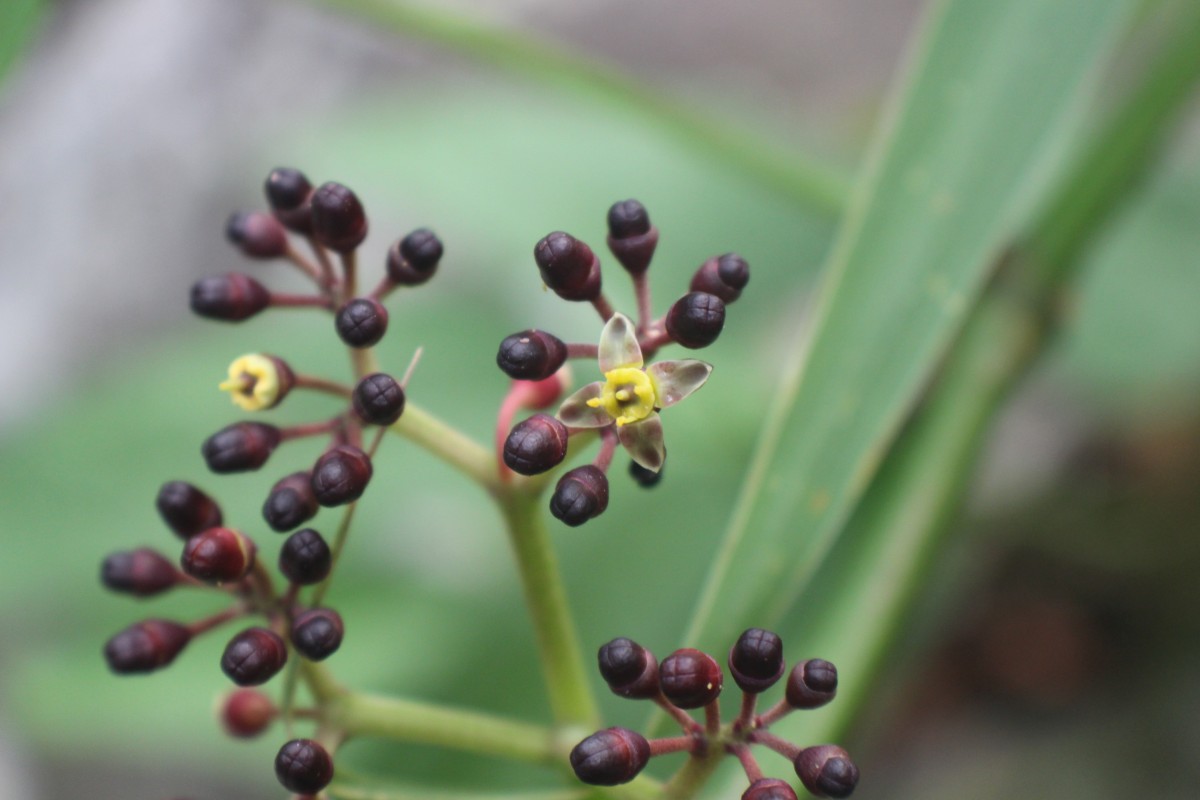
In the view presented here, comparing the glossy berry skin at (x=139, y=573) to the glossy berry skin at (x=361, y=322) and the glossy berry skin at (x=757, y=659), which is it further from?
the glossy berry skin at (x=757, y=659)

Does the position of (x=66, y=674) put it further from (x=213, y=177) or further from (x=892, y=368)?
(x=213, y=177)

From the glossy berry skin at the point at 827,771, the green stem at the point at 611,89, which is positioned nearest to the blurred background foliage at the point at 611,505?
the green stem at the point at 611,89

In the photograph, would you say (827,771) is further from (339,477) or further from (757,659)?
(339,477)

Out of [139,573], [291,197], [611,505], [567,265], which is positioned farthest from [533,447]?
[611,505]

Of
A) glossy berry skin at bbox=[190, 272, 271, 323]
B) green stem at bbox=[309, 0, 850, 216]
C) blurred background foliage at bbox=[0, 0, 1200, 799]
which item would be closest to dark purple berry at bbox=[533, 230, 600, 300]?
glossy berry skin at bbox=[190, 272, 271, 323]

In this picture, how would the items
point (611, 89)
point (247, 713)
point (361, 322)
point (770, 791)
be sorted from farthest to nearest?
point (611, 89) < point (247, 713) < point (361, 322) < point (770, 791)

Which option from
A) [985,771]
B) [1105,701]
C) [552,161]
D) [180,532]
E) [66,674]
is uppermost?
[552,161]

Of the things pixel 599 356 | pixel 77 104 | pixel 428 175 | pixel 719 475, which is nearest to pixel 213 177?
pixel 77 104
